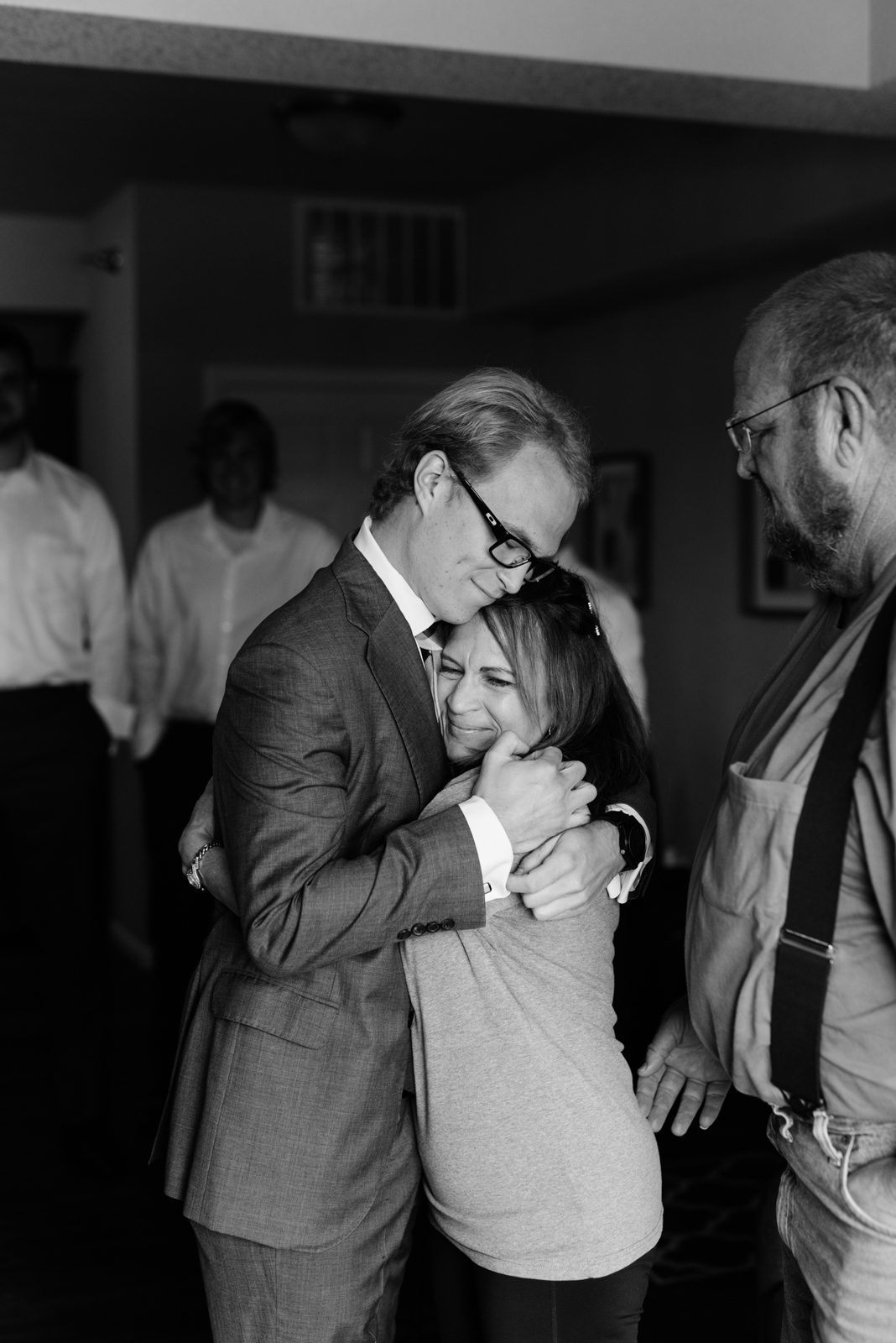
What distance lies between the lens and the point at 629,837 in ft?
6.54

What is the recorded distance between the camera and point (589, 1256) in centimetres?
180

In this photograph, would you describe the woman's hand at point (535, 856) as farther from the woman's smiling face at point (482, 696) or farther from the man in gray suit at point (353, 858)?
the woman's smiling face at point (482, 696)

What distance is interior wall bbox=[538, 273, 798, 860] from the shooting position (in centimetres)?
569

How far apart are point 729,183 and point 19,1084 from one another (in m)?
3.80

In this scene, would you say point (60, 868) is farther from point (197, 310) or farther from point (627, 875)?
point (197, 310)

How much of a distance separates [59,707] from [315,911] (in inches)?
112

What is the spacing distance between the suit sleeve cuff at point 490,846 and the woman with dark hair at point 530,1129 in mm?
50

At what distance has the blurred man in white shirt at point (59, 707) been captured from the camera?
426 cm

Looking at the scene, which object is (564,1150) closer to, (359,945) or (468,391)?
(359,945)

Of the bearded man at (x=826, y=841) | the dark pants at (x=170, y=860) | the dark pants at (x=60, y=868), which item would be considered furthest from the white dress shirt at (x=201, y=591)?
the bearded man at (x=826, y=841)

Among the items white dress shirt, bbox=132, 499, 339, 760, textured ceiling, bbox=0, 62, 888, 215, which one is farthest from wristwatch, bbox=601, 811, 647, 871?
white dress shirt, bbox=132, 499, 339, 760

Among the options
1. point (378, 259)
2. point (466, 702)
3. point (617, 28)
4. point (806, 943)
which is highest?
point (378, 259)

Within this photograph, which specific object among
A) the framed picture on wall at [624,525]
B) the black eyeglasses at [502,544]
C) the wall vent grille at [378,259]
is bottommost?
the black eyeglasses at [502,544]

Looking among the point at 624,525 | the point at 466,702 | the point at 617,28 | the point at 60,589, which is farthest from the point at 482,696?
the point at 624,525
